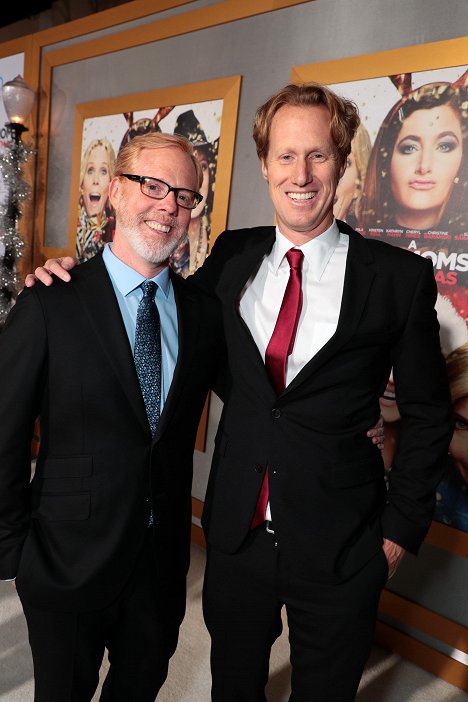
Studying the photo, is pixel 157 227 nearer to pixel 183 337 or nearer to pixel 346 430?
pixel 183 337

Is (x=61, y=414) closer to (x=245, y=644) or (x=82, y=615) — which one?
(x=82, y=615)

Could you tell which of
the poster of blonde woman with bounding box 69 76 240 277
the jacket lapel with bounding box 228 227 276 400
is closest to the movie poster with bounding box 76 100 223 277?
the poster of blonde woman with bounding box 69 76 240 277

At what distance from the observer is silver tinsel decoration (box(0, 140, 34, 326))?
191 inches

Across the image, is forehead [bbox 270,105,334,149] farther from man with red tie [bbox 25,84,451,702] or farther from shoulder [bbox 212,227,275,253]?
shoulder [bbox 212,227,275,253]

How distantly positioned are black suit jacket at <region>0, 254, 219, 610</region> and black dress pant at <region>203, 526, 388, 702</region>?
35cm

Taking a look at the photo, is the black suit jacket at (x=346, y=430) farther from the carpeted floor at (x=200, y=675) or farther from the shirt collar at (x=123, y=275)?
the carpeted floor at (x=200, y=675)

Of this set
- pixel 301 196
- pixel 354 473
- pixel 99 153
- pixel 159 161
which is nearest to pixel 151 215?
pixel 159 161

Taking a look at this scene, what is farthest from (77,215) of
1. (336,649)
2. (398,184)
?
(336,649)

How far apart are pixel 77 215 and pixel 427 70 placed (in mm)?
2916

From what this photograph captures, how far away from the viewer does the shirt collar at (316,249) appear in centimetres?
174

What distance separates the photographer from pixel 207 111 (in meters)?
3.70

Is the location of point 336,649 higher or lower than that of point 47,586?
lower

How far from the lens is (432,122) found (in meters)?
2.69

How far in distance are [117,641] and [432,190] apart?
86.4 inches
